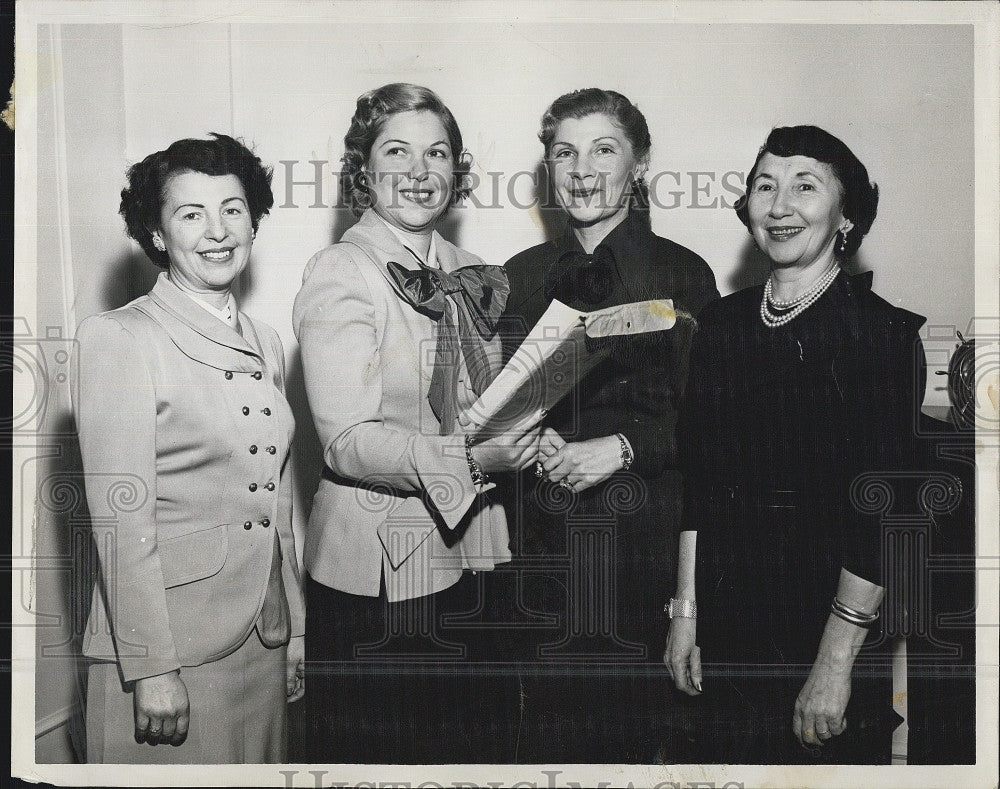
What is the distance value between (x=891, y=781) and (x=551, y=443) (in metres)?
1.25

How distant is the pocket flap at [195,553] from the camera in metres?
2.18

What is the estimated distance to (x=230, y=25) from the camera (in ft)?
7.50

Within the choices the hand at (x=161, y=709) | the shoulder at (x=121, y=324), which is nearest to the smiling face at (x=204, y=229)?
the shoulder at (x=121, y=324)

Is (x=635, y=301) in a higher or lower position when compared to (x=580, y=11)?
lower

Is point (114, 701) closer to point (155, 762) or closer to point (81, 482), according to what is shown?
point (155, 762)

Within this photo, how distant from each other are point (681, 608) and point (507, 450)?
0.59m

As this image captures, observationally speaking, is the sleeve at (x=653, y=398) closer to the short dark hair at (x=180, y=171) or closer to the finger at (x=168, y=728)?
the short dark hair at (x=180, y=171)

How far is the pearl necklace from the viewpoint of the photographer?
2.22 metres

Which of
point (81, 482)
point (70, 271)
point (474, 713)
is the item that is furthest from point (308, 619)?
point (70, 271)

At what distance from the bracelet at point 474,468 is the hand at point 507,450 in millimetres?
11

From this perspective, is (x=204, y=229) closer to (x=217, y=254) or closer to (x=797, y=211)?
(x=217, y=254)

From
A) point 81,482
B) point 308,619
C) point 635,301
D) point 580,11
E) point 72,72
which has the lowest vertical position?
point 308,619

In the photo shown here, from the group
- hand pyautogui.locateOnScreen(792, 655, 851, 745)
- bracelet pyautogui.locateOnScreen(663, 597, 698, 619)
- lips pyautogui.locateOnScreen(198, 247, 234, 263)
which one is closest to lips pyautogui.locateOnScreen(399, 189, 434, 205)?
lips pyautogui.locateOnScreen(198, 247, 234, 263)

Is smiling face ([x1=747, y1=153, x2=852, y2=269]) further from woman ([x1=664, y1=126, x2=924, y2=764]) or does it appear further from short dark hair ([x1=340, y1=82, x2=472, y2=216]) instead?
short dark hair ([x1=340, y1=82, x2=472, y2=216])
